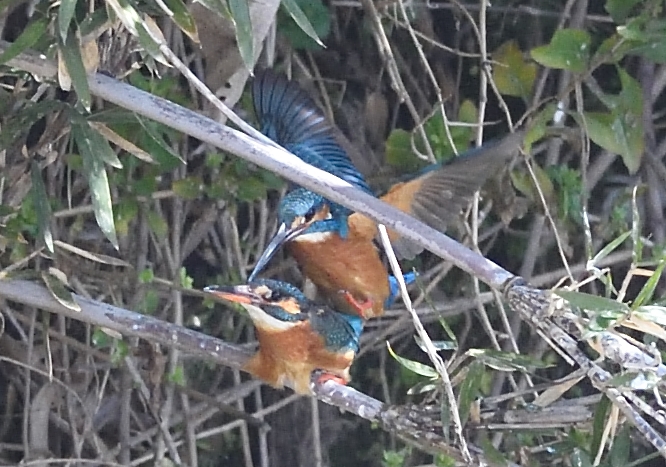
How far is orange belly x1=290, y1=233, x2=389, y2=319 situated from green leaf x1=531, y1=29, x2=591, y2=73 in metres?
0.39

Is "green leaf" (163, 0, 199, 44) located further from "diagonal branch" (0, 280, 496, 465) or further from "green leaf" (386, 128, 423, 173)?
"green leaf" (386, 128, 423, 173)

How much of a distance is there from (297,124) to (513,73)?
39 cm

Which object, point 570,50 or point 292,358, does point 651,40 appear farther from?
point 292,358

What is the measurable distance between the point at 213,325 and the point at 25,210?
0.56 m

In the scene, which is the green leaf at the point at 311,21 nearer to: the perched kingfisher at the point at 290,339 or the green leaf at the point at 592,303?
the perched kingfisher at the point at 290,339

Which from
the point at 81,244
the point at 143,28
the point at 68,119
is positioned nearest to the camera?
the point at 143,28

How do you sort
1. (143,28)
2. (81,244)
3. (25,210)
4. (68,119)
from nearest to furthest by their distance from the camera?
(143,28) < (68,119) < (25,210) < (81,244)

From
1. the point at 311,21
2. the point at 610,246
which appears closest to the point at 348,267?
the point at 311,21

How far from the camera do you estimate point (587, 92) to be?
1.91m

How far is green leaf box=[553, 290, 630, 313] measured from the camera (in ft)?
3.12

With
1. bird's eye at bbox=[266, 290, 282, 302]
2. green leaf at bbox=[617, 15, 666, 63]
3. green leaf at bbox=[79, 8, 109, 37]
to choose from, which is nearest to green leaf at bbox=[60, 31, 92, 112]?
green leaf at bbox=[79, 8, 109, 37]

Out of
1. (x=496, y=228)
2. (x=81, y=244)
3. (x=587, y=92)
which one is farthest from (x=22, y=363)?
(x=587, y=92)

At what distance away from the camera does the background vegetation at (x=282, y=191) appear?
4.50ft

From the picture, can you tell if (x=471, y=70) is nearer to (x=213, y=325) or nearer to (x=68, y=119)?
(x=213, y=325)
